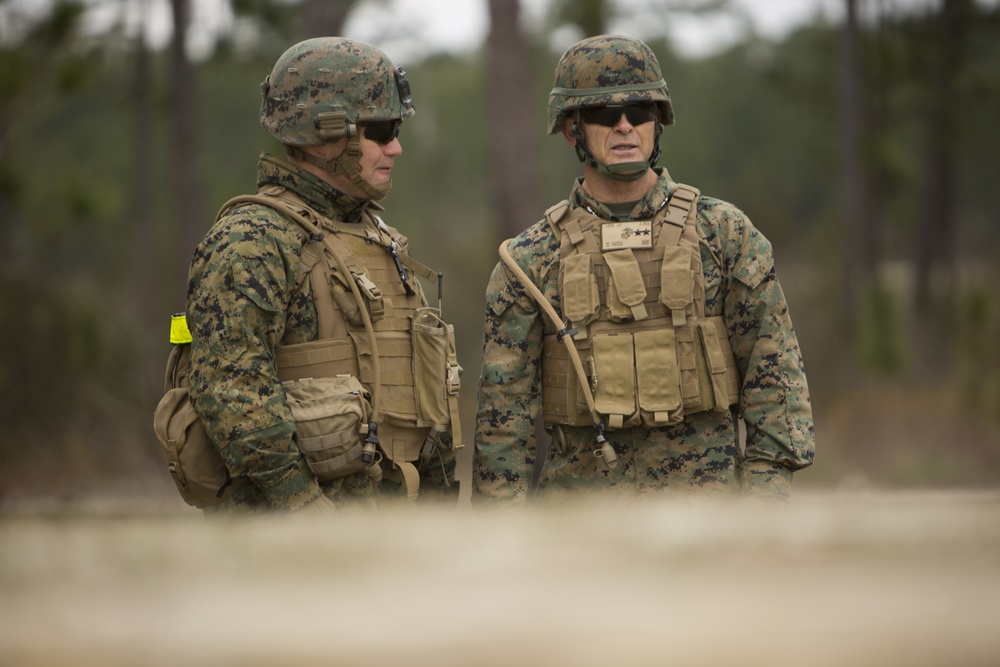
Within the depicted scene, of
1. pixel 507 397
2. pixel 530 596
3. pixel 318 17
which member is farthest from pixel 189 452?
pixel 318 17

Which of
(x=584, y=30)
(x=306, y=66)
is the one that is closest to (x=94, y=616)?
(x=306, y=66)

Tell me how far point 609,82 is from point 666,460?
129 centimetres

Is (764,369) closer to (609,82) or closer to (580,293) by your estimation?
(580,293)

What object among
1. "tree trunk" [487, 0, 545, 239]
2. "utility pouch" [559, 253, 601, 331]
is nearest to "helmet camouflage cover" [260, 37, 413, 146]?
"utility pouch" [559, 253, 601, 331]

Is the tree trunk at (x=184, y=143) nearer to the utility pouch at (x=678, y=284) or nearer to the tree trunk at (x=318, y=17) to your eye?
the tree trunk at (x=318, y=17)

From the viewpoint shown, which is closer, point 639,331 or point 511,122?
point 639,331

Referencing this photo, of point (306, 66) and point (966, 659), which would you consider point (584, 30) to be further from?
point (966, 659)

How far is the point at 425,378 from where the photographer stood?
13.5 ft

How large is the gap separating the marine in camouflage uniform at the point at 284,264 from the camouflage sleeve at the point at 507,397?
268 mm

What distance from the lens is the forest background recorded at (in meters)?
13.2

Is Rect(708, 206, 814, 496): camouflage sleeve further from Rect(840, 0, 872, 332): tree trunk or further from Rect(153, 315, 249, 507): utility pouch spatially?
Rect(840, 0, 872, 332): tree trunk

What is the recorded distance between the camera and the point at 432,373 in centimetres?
413

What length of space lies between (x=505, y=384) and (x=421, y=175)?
35.5 m

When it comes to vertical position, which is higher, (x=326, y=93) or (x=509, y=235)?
(x=326, y=93)
